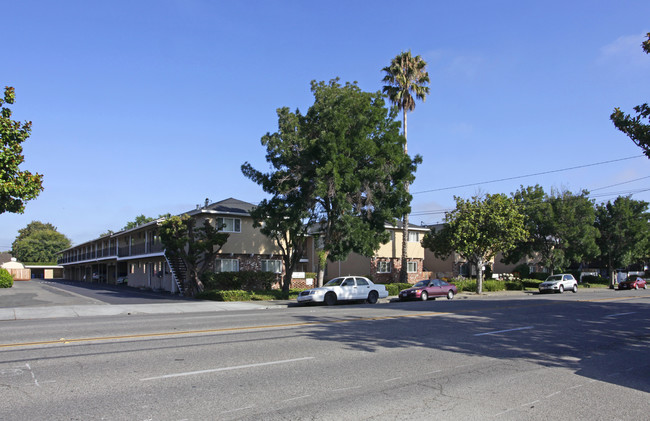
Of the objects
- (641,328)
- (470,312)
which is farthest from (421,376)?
(470,312)

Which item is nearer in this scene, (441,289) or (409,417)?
(409,417)

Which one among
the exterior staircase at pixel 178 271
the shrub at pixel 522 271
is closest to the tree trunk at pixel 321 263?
the exterior staircase at pixel 178 271

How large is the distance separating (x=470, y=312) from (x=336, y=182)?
9.95 m

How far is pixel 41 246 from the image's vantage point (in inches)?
4508

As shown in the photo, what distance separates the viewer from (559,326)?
590 inches

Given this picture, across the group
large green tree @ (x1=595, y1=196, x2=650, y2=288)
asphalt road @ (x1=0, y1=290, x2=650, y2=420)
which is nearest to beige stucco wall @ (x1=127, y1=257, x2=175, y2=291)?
asphalt road @ (x1=0, y1=290, x2=650, y2=420)

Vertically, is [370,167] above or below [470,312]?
above

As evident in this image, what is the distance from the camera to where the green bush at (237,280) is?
1255 inches

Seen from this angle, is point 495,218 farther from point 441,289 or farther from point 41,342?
point 41,342

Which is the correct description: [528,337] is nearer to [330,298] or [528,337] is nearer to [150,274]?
[330,298]

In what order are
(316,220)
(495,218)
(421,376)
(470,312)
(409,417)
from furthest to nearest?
(495,218)
(316,220)
(470,312)
(421,376)
(409,417)

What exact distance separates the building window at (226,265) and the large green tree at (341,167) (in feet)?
25.5

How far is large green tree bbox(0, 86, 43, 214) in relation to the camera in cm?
1766

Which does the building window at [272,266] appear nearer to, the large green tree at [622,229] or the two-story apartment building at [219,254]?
the two-story apartment building at [219,254]
